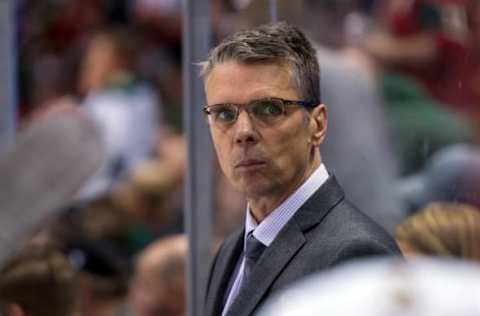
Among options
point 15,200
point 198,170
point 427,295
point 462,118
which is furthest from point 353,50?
point 427,295

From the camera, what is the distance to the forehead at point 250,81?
2.42 metres

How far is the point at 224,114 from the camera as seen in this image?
97.7 inches

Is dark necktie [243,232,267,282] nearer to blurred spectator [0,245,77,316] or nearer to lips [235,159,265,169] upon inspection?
lips [235,159,265,169]

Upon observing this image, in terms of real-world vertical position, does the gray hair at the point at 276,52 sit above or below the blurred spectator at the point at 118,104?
above

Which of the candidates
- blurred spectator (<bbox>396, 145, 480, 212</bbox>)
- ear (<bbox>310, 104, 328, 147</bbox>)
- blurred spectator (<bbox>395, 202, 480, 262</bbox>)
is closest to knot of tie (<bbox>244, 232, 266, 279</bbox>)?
ear (<bbox>310, 104, 328, 147</bbox>)

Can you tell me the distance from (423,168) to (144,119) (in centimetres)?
319

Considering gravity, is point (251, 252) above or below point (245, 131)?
below

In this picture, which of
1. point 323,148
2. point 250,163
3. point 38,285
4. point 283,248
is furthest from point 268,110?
point 38,285

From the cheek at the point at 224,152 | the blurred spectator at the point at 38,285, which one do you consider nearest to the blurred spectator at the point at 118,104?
the blurred spectator at the point at 38,285

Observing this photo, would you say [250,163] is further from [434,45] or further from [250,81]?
[434,45]

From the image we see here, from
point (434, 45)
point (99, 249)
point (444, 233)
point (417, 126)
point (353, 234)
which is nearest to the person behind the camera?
point (353, 234)

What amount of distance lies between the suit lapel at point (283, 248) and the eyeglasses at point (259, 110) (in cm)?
17

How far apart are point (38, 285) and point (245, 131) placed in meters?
1.13

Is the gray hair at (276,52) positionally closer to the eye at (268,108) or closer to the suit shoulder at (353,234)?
the eye at (268,108)
